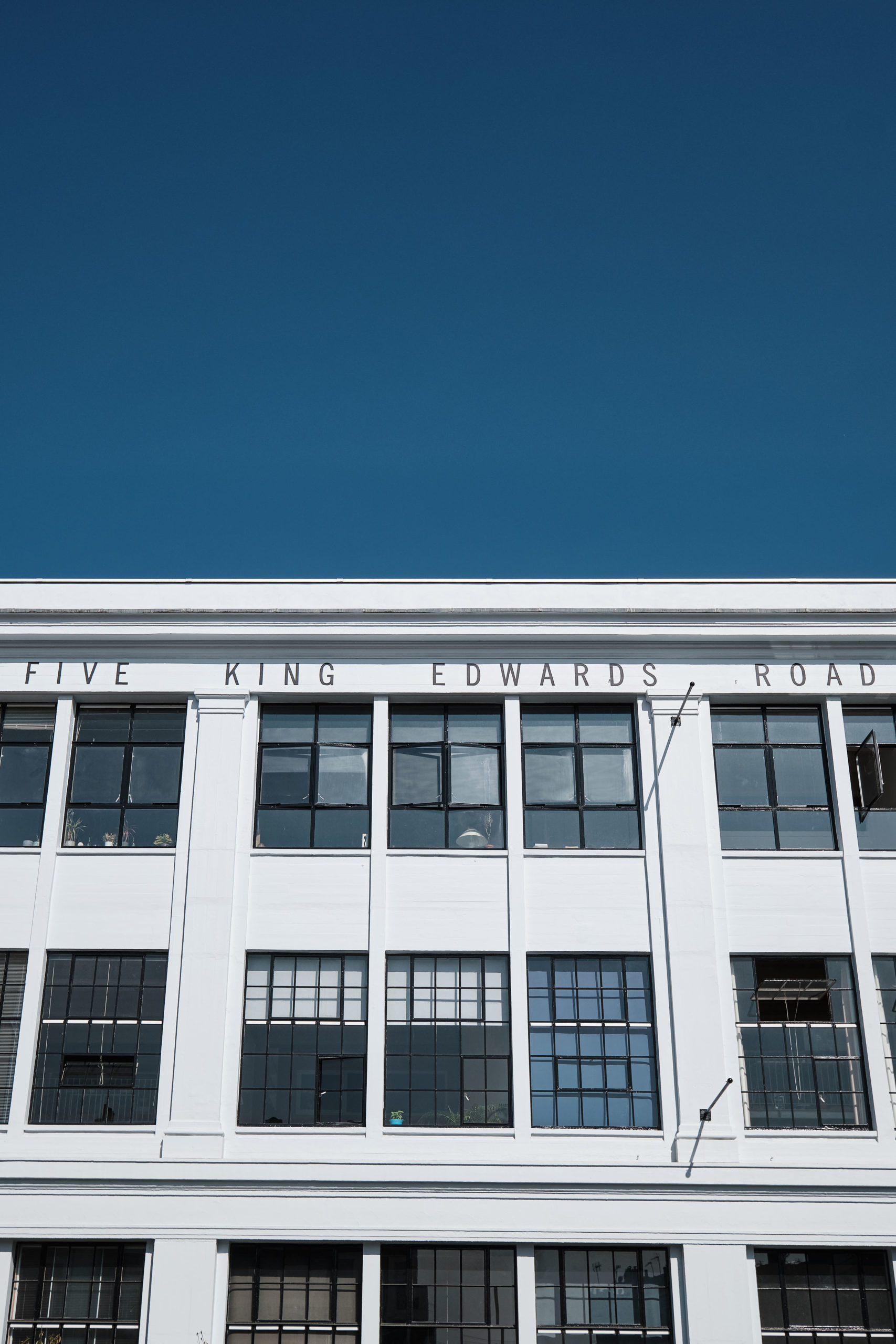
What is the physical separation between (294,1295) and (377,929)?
18.4ft

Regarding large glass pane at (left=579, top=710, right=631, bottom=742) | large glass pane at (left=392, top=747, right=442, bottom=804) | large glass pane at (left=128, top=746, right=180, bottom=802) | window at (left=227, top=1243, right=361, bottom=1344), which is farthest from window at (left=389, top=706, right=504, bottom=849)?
window at (left=227, top=1243, right=361, bottom=1344)

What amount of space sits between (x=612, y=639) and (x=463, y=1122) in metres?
8.47

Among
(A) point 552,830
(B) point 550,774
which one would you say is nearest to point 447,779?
(B) point 550,774

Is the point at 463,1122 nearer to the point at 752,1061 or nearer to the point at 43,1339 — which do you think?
the point at 752,1061

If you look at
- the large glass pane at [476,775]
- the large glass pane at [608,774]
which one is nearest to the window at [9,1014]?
the large glass pane at [476,775]

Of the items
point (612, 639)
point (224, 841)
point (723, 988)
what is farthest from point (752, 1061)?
point (224, 841)

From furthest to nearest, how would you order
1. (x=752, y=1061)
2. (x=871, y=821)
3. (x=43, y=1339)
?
(x=871, y=821), (x=752, y=1061), (x=43, y=1339)

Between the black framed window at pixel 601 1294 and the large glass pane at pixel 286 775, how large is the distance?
827 cm

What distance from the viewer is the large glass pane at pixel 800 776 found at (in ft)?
70.6

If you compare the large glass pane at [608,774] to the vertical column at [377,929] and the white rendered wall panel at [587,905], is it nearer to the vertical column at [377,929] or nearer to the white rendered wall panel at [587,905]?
the white rendered wall panel at [587,905]

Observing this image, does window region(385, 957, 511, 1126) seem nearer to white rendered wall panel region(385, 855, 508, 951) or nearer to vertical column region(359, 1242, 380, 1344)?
white rendered wall panel region(385, 855, 508, 951)

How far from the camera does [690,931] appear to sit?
66.6 ft

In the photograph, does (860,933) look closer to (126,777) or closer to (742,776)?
(742,776)

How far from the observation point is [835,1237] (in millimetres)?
18672
